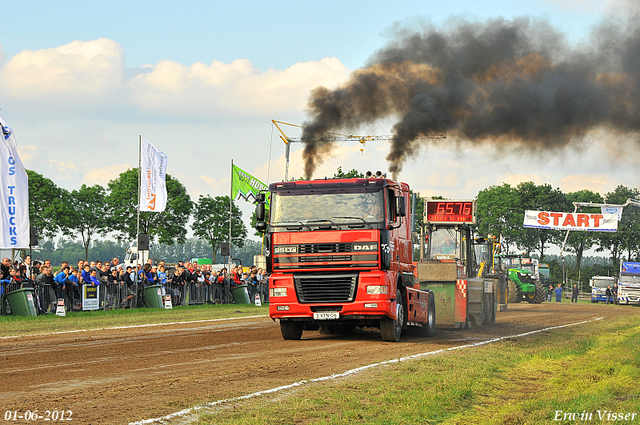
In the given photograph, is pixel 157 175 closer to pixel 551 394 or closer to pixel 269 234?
pixel 269 234

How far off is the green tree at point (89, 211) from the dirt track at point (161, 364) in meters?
63.3

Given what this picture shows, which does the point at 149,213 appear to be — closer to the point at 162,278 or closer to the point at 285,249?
the point at 162,278

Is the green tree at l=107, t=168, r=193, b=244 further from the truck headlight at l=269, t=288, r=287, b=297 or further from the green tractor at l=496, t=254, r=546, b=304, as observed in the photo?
the truck headlight at l=269, t=288, r=287, b=297

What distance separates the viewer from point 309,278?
49.5 feet

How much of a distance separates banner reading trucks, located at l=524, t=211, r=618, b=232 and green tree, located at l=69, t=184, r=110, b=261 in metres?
47.9

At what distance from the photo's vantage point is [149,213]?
78.6m

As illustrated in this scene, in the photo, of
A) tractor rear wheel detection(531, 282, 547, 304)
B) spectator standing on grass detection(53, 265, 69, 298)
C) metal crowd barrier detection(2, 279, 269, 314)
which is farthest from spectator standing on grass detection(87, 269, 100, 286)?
tractor rear wheel detection(531, 282, 547, 304)

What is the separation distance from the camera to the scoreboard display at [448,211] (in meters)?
23.9

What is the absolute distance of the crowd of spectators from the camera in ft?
75.3

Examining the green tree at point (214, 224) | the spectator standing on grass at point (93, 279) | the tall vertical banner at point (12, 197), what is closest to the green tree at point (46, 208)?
the green tree at point (214, 224)

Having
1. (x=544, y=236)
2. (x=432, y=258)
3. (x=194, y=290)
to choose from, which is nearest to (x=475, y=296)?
(x=432, y=258)

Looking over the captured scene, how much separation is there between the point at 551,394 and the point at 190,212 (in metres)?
76.4

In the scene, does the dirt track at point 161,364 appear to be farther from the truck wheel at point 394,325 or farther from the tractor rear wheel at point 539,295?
the tractor rear wheel at point 539,295

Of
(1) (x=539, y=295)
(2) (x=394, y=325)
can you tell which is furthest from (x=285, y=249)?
(1) (x=539, y=295)
